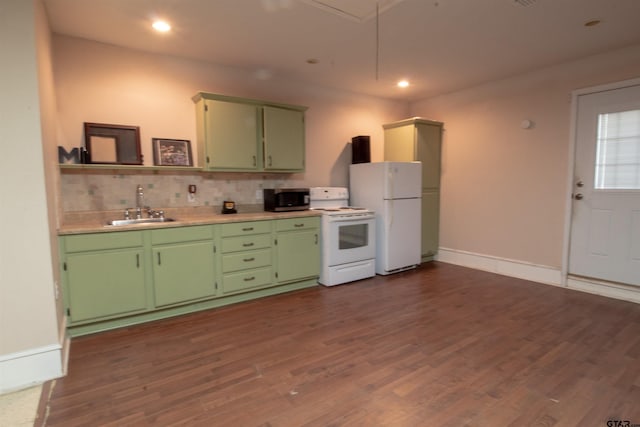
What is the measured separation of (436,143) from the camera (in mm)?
4883

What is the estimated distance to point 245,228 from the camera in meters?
3.31

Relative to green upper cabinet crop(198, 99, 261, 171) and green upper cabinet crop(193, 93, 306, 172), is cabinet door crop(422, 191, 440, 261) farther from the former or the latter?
green upper cabinet crop(198, 99, 261, 171)

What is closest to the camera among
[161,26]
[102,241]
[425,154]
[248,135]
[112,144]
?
[102,241]

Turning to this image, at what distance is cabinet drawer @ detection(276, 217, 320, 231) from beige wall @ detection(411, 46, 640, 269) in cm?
231

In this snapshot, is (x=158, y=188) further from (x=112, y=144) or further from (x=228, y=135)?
(x=228, y=135)

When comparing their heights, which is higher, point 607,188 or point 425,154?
point 425,154

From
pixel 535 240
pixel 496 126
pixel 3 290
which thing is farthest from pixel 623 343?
pixel 3 290

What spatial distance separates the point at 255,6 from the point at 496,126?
338 centimetres

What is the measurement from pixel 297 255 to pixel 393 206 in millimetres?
1441

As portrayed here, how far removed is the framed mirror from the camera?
2959 mm

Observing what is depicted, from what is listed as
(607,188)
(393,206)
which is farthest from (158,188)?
(607,188)

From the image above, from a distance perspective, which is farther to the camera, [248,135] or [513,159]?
[513,159]

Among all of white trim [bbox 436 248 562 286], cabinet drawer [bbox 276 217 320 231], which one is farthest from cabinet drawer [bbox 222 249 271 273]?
white trim [bbox 436 248 562 286]

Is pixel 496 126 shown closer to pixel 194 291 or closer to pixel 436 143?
pixel 436 143
